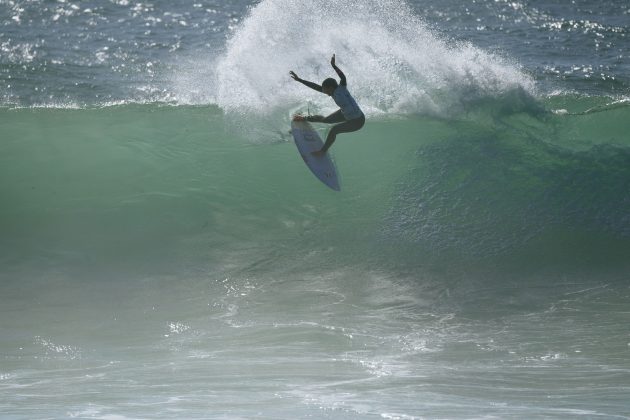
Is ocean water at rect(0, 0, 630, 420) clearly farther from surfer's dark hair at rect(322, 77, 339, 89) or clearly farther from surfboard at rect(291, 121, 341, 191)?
surfer's dark hair at rect(322, 77, 339, 89)

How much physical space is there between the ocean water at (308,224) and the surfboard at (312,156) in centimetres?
77

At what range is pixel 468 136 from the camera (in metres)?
11.2

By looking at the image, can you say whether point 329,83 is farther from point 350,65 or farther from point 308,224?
point 350,65

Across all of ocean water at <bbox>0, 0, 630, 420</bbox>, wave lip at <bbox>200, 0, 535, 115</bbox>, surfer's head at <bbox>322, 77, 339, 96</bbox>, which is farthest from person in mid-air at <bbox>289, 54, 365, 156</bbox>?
wave lip at <bbox>200, 0, 535, 115</bbox>

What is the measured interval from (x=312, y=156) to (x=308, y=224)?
39.5 inches

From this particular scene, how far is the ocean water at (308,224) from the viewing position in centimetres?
636

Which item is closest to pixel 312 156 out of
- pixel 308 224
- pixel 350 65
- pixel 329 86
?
pixel 308 224

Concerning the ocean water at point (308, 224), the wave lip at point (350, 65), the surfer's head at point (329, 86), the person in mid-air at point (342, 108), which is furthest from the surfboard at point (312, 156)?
the wave lip at point (350, 65)

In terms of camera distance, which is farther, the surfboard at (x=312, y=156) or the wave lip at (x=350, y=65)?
the wave lip at (x=350, y=65)

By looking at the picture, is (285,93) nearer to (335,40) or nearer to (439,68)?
(335,40)

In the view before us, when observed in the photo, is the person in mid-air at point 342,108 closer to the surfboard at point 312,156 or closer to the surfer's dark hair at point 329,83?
the surfer's dark hair at point 329,83

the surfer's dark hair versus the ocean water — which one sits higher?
the surfer's dark hair

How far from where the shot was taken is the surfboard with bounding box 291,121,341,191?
29.5 feet

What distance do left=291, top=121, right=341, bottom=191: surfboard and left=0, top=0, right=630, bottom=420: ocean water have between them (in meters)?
0.77
